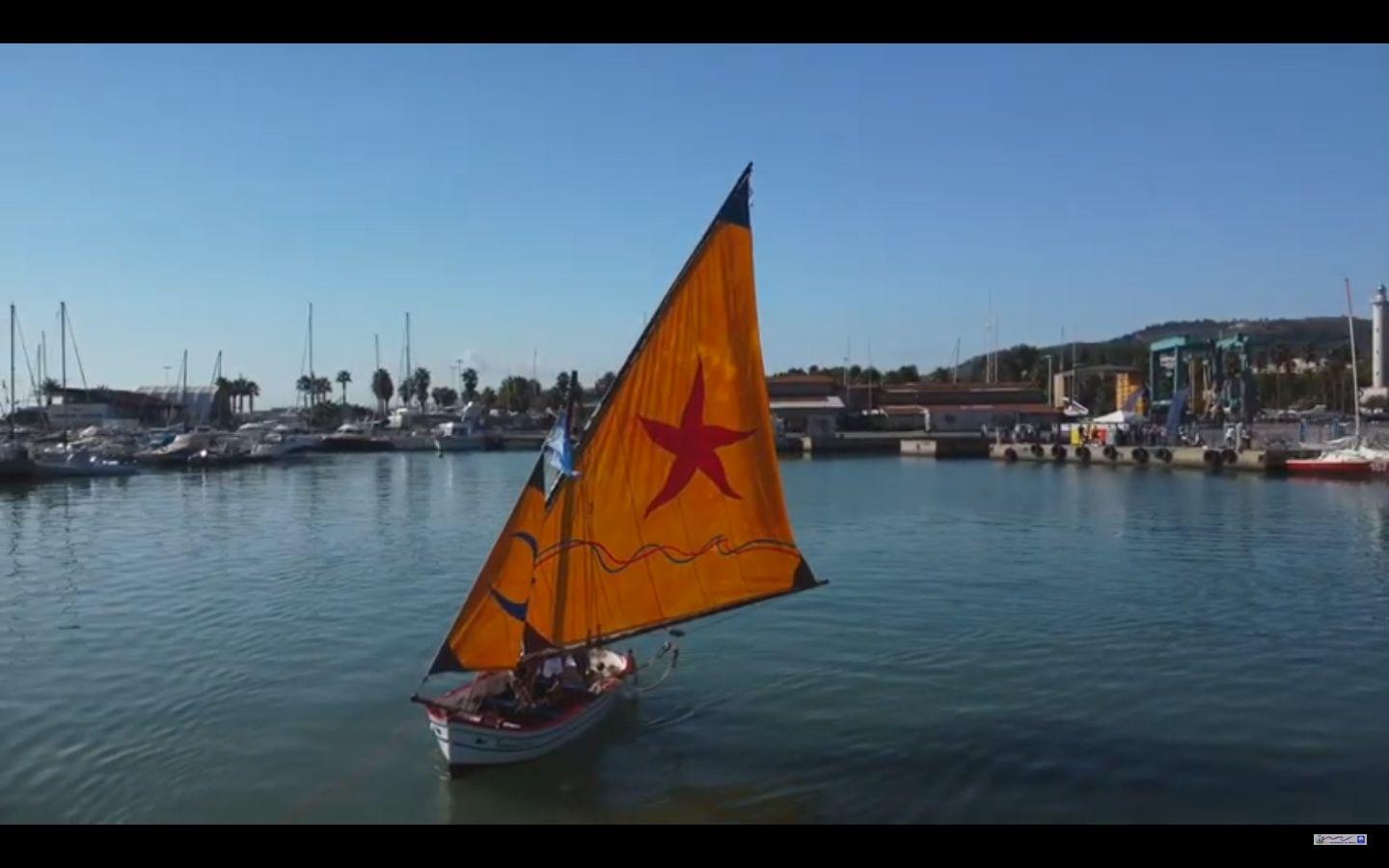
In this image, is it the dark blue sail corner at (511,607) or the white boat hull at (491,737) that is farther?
the dark blue sail corner at (511,607)

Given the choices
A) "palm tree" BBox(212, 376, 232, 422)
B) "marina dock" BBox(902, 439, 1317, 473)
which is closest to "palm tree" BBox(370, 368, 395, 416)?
"palm tree" BBox(212, 376, 232, 422)

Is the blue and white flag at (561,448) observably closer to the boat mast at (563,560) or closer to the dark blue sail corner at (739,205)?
the boat mast at (563,560)

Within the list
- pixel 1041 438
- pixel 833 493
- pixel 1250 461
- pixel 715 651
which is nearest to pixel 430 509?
pixel 833 493

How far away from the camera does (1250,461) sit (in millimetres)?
80875

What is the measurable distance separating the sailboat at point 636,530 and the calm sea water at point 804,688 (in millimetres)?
1124

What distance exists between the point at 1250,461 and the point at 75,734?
80950 millimetres

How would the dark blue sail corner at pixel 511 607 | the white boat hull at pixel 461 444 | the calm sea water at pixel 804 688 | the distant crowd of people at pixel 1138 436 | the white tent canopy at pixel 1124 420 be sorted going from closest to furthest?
1. the calm sea water at pixel 804 688
2. the dark blue sail corner at pixel 511 607
3. the distant crowd of people at pixel 1138 436
4. the white tent canopy at pixel 1124 420
5. the white boat hull at pixel 461 444

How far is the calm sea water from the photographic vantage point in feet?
55.4

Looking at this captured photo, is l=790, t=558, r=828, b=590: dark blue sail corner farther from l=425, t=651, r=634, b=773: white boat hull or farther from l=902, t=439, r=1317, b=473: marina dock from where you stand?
l=902, t=439, r=1317, b=473: marina dock

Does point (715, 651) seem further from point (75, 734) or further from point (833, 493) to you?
point (833, 493)

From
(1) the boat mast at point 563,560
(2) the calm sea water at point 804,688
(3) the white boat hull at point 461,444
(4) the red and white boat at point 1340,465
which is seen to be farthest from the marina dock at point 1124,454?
(1) the boat mast at point 563,560

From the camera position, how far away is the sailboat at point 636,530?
1747cm

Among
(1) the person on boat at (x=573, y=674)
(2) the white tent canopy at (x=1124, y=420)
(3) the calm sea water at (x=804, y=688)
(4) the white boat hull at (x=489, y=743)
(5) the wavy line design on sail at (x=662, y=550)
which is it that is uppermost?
(2) the white tent canopy at (x=1124, y=420)

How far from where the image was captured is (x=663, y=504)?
62.1 feet
